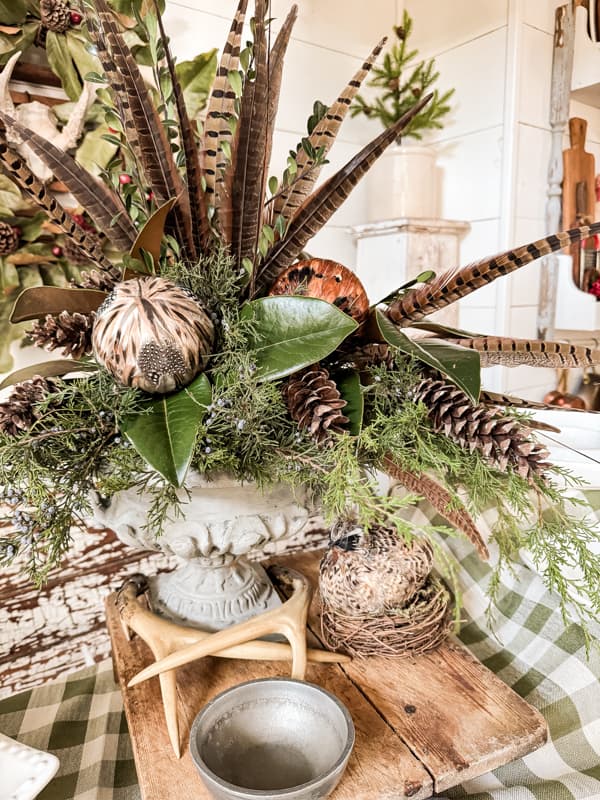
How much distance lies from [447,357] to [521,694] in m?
0.46

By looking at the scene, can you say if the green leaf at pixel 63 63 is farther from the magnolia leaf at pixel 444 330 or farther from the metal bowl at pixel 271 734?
the metal bowl at pixel 271 734

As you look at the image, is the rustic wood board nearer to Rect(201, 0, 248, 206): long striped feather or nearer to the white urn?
the white urn

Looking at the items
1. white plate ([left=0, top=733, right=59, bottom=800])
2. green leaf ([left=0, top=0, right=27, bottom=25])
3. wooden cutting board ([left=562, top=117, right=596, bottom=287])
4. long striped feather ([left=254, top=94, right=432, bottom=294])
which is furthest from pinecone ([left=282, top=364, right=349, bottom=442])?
wooden cutting board ([left=562, top=117, right=596, bottom=287])

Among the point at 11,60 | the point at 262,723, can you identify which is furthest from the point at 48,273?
the point at 262,723

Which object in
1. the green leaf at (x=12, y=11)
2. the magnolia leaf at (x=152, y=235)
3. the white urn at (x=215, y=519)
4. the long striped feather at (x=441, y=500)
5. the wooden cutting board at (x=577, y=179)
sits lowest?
the white urn at (x=215, y=519)

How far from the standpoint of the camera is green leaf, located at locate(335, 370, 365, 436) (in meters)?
0.42

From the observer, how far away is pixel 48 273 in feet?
2.93

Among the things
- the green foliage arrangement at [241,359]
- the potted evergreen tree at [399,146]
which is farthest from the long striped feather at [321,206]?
the potted evergreen tree at [399,146]

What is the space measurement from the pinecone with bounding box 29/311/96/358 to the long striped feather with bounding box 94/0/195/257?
4.4 inches

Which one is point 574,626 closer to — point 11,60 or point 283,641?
point 283,641

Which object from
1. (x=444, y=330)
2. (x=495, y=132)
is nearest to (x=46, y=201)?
(x=444, y=330)

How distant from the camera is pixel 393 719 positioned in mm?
502

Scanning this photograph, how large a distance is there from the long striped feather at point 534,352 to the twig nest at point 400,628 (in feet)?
0.78

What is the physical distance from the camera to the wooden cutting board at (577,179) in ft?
4.72
